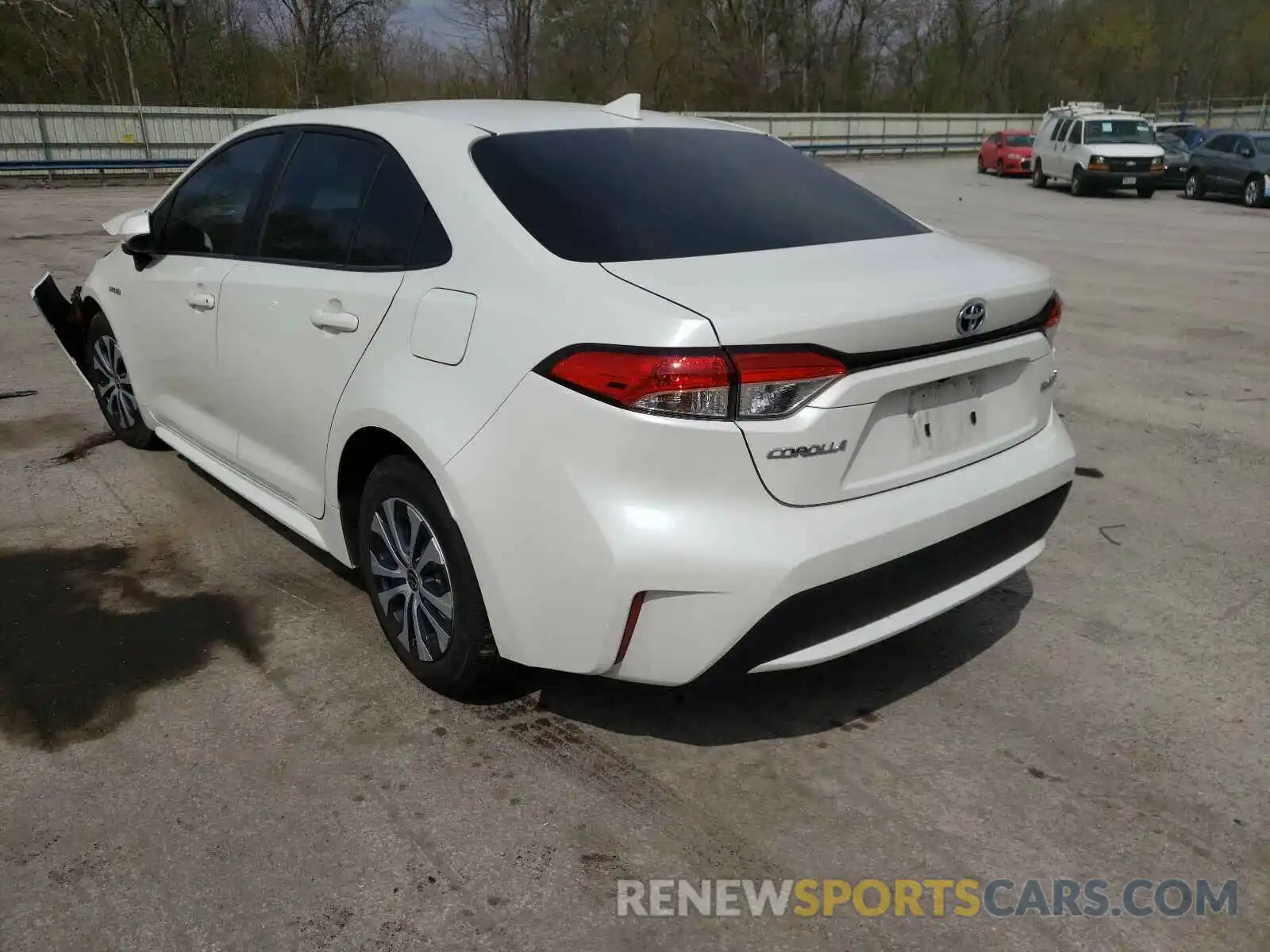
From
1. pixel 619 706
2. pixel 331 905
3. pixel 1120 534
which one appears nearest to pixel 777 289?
pixel 619 706

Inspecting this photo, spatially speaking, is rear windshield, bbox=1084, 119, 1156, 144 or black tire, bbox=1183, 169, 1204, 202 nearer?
black tire, bbox=1183, 169, 1204, 202

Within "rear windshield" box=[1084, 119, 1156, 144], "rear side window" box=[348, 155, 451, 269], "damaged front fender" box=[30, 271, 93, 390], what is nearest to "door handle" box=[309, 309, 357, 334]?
"rear side window" box=[348, 155, 451, 269]

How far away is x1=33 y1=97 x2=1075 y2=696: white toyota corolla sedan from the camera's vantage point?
2.54m

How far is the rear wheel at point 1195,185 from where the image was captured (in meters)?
23.8

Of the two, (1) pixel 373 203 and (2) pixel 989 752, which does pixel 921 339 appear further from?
(1) pixel 373 203

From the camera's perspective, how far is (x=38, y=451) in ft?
18.9

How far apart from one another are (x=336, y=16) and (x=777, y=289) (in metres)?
42.3

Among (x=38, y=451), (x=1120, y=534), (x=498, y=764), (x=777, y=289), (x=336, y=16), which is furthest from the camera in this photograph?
(x=336, y=16)

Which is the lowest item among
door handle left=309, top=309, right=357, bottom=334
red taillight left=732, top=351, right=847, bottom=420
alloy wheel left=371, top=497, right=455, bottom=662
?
alloy wheel left=371, top=497, right=455, bottom=662

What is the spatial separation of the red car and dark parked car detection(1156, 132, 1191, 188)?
11.8 feet

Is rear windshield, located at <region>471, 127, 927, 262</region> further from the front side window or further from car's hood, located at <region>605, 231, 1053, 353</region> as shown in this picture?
the front side window

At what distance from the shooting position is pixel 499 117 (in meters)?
3.54

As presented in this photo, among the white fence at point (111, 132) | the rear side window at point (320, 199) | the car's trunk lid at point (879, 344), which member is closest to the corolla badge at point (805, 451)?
the car's trunk lid at point (879, 344)

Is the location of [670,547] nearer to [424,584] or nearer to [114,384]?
[424,584]
